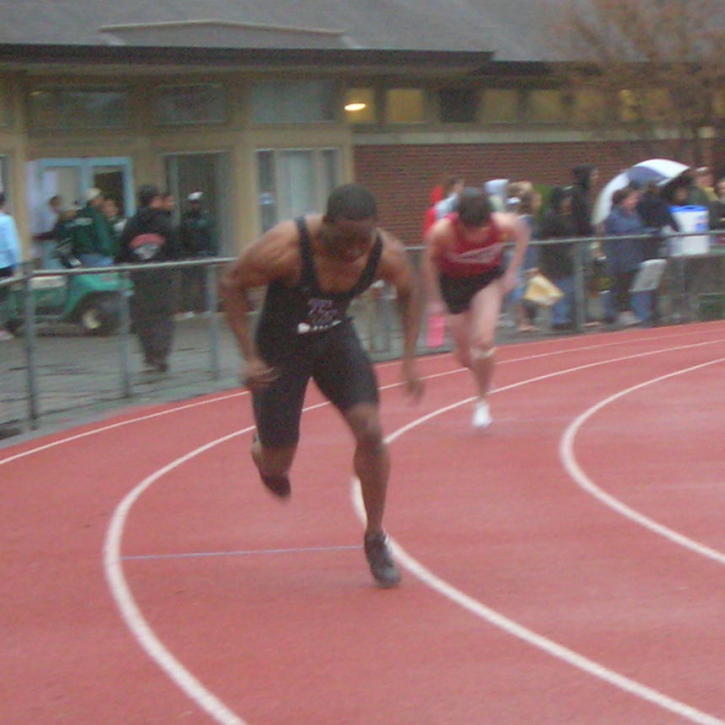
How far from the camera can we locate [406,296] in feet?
24.1

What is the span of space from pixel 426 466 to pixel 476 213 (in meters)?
1.82

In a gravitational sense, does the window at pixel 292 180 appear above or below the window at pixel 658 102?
below

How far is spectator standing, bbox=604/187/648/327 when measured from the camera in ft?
65.7

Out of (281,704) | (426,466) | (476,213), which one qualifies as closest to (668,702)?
(281,704)

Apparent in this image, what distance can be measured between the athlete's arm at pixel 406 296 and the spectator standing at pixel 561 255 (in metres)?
12.1

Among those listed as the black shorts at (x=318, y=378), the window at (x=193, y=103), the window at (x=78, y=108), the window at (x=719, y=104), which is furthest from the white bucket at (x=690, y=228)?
the black shorts at (x=318, y=378)

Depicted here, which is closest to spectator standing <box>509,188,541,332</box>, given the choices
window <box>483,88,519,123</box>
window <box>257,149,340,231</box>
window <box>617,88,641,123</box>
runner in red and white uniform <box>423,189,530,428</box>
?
window <box>257,149,340,231</box>

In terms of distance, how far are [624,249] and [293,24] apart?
7545mm

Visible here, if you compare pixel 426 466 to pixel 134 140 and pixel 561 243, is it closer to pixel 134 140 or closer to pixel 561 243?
pixel 561 243

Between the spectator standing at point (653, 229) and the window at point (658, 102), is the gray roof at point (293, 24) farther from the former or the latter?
the spectator standing at point (653, 229)

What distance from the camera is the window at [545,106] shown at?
2994cm

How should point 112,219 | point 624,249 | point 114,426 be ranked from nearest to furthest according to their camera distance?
point 114,426 → point 624,249 → point 112,219

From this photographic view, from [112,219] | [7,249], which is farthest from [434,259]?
[112,219]

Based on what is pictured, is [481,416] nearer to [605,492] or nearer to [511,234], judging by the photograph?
[511,234]
